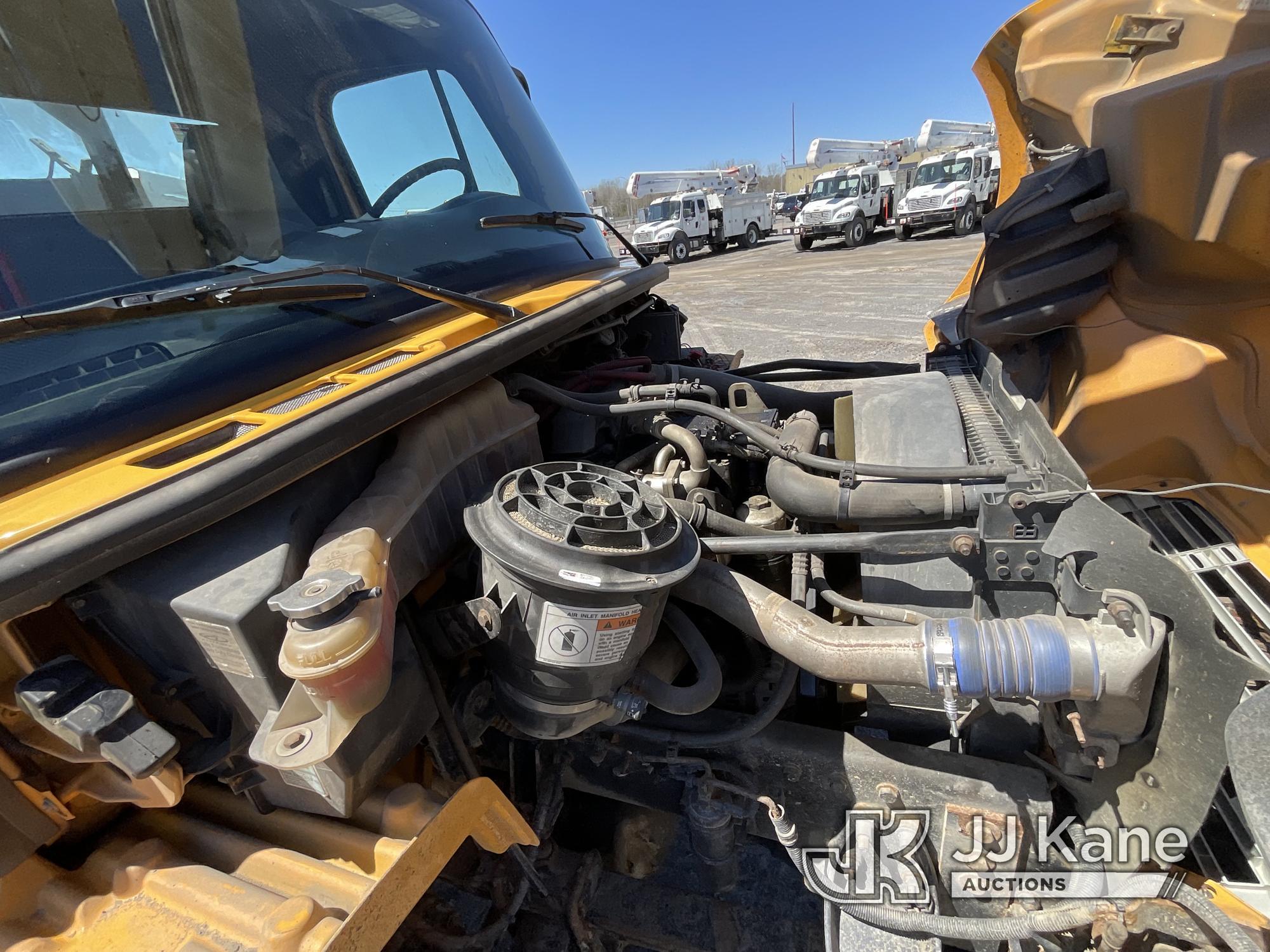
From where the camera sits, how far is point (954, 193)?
1861 cm

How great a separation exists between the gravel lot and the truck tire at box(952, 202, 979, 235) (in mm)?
295

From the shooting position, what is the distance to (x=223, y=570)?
107 cm

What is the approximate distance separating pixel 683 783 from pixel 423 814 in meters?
0.84

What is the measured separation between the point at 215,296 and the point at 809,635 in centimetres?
140

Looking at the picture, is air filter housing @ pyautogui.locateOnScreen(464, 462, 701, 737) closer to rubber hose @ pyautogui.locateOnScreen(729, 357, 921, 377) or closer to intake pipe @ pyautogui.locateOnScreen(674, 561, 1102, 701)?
intake pipe @ pyautogui.locateOnScreen(674, 561, 1102, 701)

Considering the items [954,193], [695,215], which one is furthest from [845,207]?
[695,215]

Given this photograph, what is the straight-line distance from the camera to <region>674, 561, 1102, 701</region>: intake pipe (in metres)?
1.18

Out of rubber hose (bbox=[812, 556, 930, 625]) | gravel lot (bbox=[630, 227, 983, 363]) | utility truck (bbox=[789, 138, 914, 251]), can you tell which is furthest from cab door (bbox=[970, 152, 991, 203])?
rubber hose (bbox=[812, 556, 930, 625])

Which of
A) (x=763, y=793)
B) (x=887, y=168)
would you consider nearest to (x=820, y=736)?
(x=763, y=793)

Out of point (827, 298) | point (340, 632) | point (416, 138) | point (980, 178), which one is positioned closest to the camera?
point (340, 632)

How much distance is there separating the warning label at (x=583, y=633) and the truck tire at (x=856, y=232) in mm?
21637

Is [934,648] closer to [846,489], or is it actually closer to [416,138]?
[846,489]

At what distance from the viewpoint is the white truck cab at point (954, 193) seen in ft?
61.1

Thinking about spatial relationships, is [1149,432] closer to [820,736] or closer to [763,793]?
[820,736]
